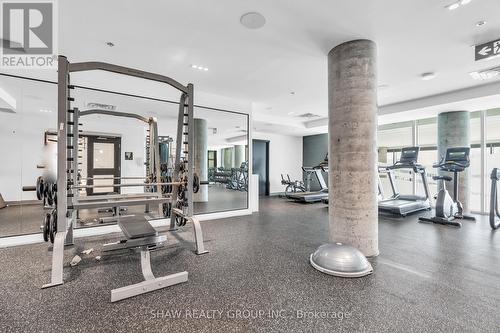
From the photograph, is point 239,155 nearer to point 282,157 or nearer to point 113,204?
point 282,157

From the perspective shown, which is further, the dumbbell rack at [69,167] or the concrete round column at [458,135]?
the concrete round column at [458,135]

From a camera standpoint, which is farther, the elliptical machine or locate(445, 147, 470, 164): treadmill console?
locate(445, 147, 470, 164): treadmill console

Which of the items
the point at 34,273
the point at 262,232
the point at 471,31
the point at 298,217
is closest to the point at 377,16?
the point at 471,31

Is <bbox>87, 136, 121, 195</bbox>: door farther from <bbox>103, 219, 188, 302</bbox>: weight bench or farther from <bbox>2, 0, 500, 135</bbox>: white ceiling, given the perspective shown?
<bbox>103, 219, 188, 302</bbox>: weight bench

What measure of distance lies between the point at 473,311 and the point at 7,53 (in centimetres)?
632

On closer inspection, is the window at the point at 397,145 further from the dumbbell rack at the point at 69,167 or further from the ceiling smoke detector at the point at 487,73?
the dumbbell rack at the point at 69,167

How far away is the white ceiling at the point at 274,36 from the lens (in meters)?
2.63

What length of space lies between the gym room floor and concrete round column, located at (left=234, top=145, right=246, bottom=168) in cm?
333

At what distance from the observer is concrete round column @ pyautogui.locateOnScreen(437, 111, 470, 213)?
6172mm

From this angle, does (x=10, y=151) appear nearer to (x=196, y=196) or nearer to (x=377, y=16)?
(x=196, y=196)

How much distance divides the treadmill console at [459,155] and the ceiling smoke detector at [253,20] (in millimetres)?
5365

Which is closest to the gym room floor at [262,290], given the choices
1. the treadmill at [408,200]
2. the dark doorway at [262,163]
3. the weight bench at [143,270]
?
the weight bench at [143,270]

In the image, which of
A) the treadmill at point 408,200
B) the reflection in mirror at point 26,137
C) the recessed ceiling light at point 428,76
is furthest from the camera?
the treadmill at point 408,200

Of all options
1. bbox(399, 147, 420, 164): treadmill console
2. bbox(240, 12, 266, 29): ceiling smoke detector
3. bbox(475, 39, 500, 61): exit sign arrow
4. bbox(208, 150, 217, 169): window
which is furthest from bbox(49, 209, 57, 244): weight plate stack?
bbox(399, 147, 420, 164): treadmill console
